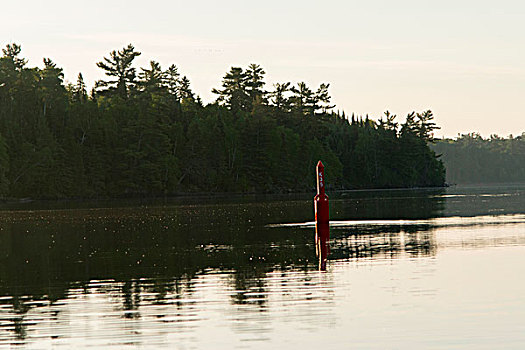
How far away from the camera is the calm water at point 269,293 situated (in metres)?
16.1

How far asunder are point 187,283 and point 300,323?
7439mm

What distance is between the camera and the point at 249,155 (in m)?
174

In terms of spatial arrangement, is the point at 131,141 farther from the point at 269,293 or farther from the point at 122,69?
the point at 269,293

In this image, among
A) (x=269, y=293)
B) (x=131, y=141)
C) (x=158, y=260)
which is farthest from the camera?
(x=131, y=141)

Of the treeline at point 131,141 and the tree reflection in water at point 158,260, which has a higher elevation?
the treeline at point 131,141

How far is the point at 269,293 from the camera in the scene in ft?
70.5

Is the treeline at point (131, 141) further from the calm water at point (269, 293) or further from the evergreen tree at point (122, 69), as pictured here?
the calm water at point (269, 293)

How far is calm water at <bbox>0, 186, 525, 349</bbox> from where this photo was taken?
52.9 feet

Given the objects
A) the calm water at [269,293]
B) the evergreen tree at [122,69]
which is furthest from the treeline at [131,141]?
the calm water at [269,293]

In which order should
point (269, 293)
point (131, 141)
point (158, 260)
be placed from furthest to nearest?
1. point (131, 141)
2. point (158, 260)
3. point (269, 293)

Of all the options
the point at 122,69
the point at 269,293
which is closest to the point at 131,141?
the point at 122,69

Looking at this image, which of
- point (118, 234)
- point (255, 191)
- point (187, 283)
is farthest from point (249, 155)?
point (187, 283)

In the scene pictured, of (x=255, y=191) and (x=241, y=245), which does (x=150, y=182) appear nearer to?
(x=255, y=191)

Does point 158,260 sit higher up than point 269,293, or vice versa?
point 158,260
